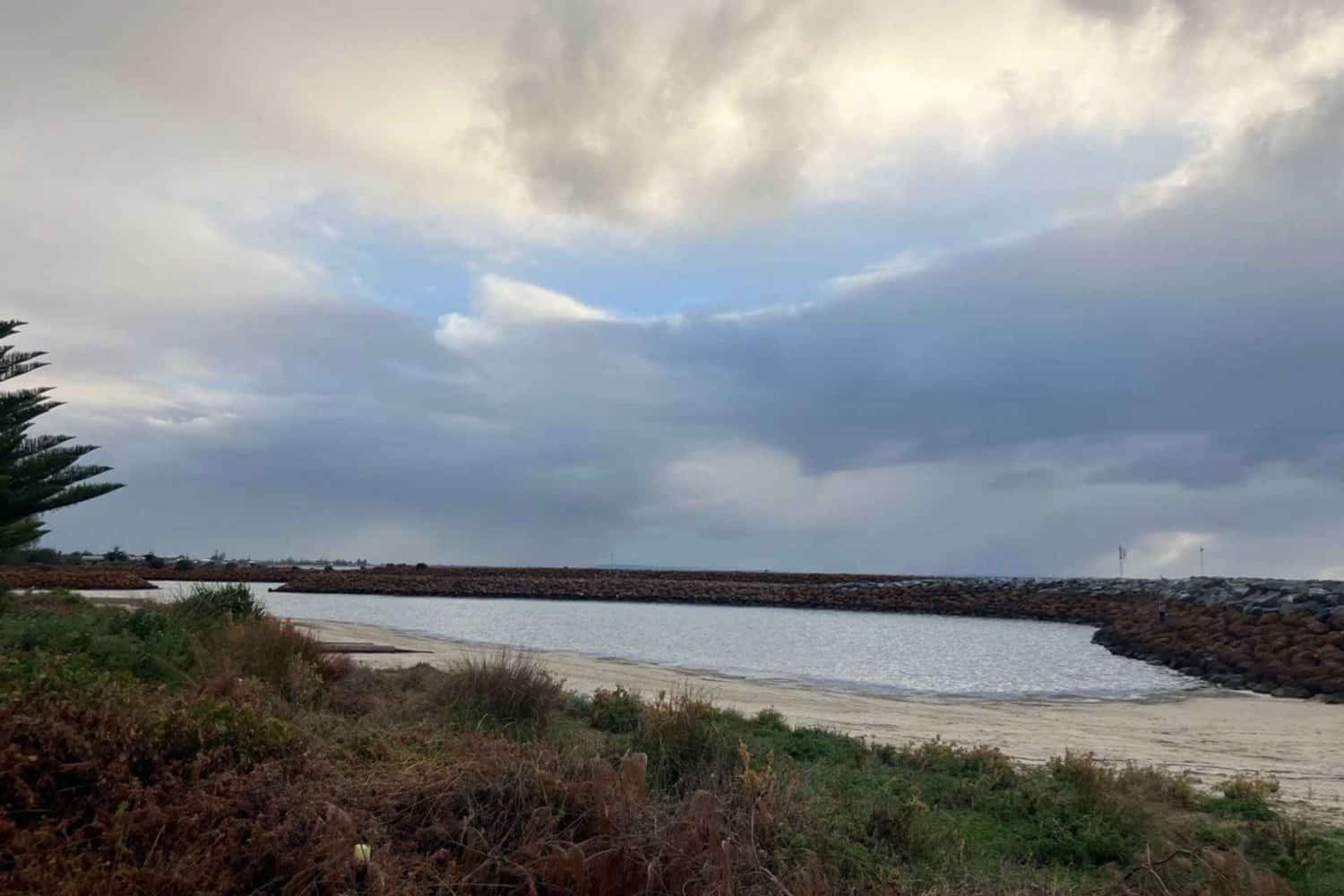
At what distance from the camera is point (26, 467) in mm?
22688

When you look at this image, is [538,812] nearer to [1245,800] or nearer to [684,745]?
[684,745]

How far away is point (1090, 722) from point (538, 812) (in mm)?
13353

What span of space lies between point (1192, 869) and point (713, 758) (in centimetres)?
359

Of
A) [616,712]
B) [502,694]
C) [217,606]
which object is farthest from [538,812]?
A: [217,606]

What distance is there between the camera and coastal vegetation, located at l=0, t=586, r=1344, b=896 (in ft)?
15.0

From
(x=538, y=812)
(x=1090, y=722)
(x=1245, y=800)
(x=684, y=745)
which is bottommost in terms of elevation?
(x=1090, y=722)

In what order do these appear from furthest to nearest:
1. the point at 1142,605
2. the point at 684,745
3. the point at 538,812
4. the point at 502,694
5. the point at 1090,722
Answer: the point at 1142,605, the point at 1090,722, the point at 502,694, the point at 684,745, the point at 538,812

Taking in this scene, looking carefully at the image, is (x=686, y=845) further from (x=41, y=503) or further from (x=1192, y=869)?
(x=41, y=503)

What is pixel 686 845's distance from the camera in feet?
17.0

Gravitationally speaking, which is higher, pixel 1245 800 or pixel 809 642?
pixel 809 642

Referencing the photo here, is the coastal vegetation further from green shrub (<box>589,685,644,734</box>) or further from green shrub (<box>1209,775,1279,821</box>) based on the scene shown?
green shrub (<box>589,685,644,734</box>)

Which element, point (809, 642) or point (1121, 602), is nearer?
point (809, 642)

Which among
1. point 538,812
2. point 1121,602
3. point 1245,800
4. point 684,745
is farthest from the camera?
point 1121,602

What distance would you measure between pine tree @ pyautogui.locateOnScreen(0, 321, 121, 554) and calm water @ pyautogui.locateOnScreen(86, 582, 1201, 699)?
3.66 metres
